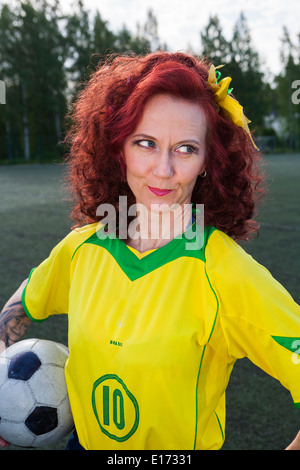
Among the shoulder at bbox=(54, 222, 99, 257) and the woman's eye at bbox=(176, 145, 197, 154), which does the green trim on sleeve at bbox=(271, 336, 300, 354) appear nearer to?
the woman's eye at bbox=(176, 145, 197, 154)

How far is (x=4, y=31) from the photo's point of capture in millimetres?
29297

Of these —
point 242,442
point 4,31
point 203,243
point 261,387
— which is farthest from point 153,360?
point 4,31

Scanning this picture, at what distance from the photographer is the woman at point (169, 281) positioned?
1.32 meters

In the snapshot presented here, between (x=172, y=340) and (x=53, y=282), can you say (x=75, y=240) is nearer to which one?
(x=53, y=282)

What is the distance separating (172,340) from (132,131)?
2.18 feet

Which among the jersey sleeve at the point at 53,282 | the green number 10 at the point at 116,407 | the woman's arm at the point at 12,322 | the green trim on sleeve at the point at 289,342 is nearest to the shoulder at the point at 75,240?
the jersey sleeve at the point at 53,282

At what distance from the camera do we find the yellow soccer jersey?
129 centimetres

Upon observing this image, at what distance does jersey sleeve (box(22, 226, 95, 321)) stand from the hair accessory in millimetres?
625

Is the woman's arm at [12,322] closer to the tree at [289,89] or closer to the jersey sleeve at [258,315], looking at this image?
the jersey sleeve at [258,315]

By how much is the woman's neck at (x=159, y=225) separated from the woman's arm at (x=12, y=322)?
0.51m

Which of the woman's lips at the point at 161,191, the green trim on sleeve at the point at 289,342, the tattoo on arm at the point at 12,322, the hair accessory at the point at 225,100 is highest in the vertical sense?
the hair accessory at the point at 225,100

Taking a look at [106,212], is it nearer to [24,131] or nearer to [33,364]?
[33,364]

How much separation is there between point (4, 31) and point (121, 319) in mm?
32122

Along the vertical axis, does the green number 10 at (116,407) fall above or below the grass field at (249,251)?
above
